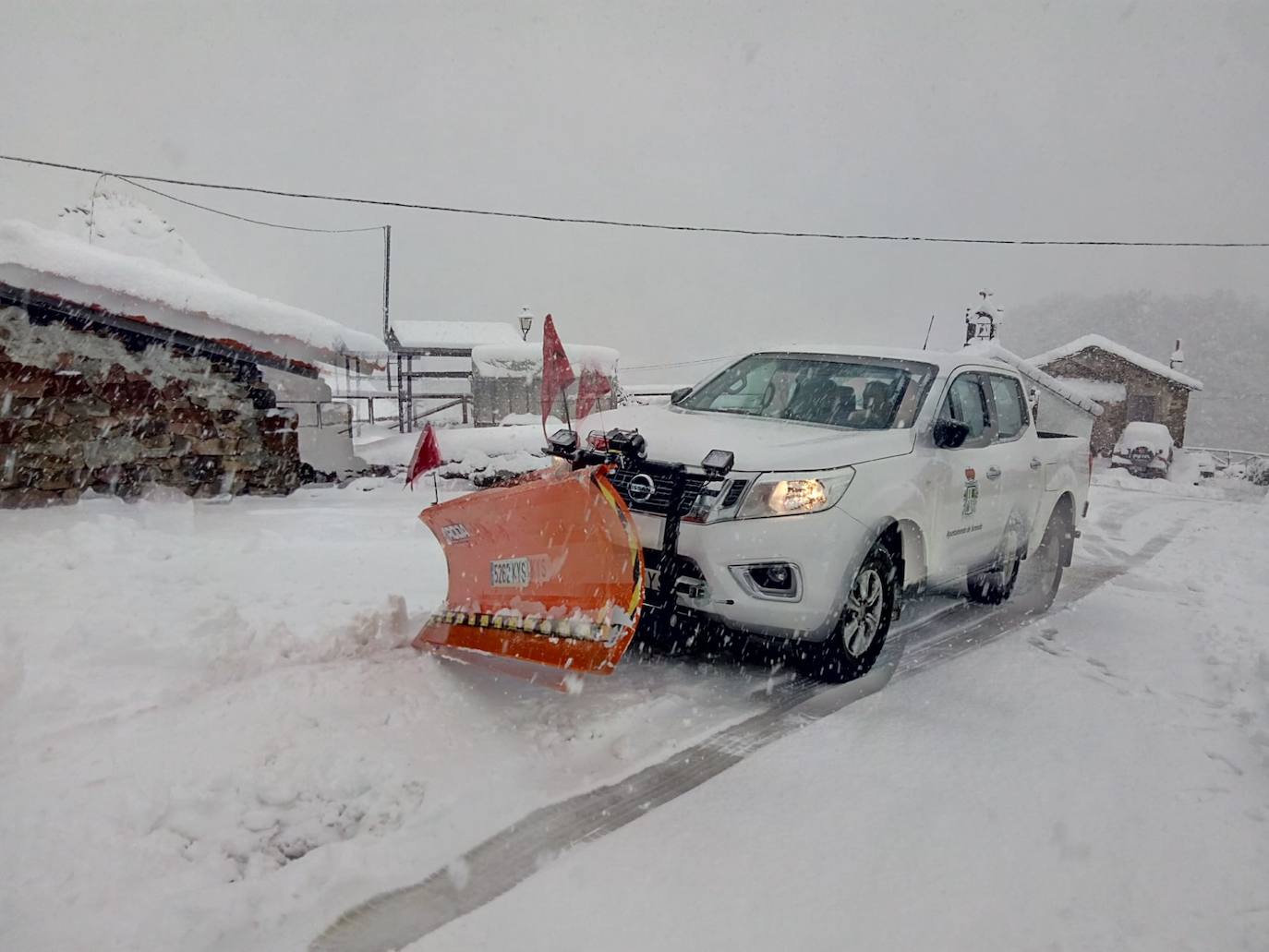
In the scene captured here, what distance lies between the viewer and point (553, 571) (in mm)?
3633

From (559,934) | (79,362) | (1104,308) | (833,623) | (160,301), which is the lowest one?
(559,934)

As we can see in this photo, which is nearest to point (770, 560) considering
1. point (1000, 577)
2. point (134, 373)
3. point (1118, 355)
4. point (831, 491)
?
point (831, 491)

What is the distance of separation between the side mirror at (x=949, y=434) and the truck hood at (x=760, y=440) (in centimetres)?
17

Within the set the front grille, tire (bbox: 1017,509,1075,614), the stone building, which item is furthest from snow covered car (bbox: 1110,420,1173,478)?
the front grille

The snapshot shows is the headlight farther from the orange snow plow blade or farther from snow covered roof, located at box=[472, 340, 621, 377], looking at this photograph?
snow covered roof, located at box=[472, 340, 621, 377]

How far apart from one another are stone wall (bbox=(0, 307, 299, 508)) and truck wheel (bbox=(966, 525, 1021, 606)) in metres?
8.03

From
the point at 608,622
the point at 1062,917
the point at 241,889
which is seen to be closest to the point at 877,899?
the point at 1062,917

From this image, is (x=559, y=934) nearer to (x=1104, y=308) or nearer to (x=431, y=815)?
(x=431, y=815)

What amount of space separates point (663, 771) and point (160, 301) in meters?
7.84

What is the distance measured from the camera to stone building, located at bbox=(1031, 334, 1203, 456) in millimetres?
34156

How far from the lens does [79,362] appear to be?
8211 millimetres

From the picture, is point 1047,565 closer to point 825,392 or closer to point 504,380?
point 825,392

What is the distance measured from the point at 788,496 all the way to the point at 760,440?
0.47 meters

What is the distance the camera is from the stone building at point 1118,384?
3416 cm
